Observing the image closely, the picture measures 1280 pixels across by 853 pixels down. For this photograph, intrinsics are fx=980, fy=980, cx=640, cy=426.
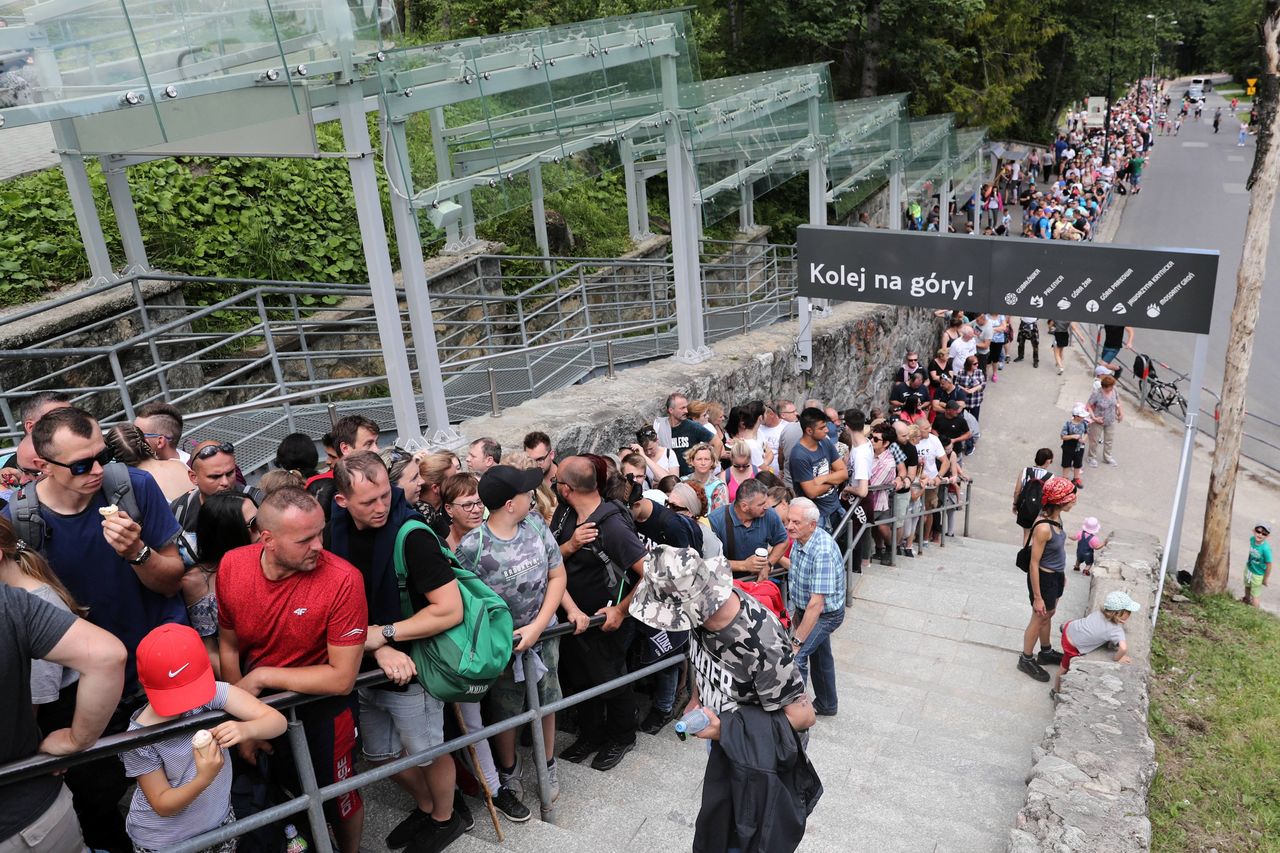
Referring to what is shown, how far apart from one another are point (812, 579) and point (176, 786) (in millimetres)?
3256

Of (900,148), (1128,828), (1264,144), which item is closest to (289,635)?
(1128,828)

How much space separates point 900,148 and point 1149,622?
454 inches

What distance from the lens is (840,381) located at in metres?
14.4

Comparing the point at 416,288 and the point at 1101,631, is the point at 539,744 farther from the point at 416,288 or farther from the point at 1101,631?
the point at 1101,631

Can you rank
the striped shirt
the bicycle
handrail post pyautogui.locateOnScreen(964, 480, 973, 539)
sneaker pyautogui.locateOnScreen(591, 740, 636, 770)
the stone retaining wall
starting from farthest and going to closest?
the bicycle, handrail post pyautogui.locateOnScreen(964, 480, 973, 539), sneaker pyautogui.locateOnScreen(591, 740, 636, 770), the stone retaining wall, the striped shirt

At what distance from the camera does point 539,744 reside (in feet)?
13.2

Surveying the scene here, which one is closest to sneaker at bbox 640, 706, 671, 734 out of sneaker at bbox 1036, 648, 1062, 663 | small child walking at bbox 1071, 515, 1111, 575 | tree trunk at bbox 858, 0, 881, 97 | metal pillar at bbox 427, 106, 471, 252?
sneaker at bbox 1036, 648, 1062, 663

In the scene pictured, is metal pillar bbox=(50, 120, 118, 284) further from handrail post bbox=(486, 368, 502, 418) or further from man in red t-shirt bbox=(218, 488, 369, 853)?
man in red t-shirt bbox=(218, 488, 369, 853)

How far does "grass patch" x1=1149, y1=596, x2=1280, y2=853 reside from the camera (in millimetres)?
Result: 5316

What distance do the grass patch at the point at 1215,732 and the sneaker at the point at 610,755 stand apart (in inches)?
111

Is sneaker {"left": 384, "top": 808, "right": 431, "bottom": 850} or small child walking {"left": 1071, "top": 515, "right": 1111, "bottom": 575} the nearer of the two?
sneaker {"left": 384, "top": 808, "right": 431, "bottom": 850}

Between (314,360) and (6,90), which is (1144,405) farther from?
(6,90)

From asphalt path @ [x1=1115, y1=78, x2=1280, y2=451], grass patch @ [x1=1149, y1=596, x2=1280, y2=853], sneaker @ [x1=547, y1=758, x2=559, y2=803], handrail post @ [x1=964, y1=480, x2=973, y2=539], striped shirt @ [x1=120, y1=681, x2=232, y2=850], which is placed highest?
striped shirt @ [x1=120, y1=681, x2=232, y2=850]

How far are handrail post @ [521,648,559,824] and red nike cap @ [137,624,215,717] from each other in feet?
4.57
